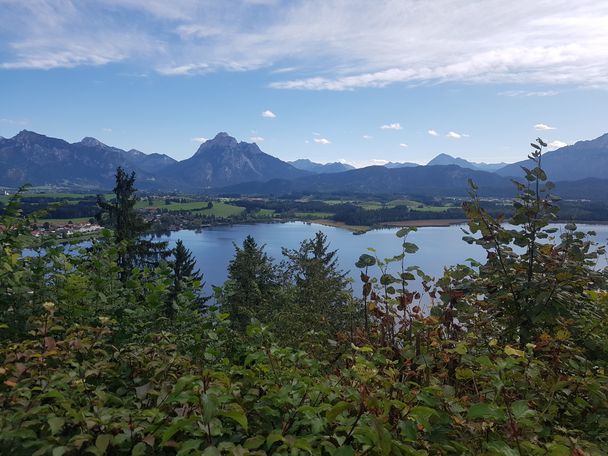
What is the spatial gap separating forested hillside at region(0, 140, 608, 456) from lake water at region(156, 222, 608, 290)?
4273cm

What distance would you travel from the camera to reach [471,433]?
5.76 ft

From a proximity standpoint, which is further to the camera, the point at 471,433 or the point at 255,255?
the point at 255,255

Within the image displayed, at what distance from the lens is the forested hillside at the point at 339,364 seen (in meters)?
1.51

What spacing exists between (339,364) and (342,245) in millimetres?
84533

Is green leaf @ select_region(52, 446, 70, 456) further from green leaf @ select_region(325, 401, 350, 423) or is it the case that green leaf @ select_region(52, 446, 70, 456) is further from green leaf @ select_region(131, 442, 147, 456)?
green leaf @ select_region(325, 401, 350, 423)

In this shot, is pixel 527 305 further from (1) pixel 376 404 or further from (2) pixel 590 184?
(2) pixel 590 184

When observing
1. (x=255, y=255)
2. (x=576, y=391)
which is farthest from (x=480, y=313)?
(x=255, y=255)

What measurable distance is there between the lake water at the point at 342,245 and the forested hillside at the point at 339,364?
42732 millimetres

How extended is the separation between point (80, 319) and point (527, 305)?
3628 mm

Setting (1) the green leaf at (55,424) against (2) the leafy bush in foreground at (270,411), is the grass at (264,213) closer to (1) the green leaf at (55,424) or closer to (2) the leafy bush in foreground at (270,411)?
(2) the leafy bush in foreground at (270,411)

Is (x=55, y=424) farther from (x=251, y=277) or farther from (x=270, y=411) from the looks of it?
(x=251, y=277)

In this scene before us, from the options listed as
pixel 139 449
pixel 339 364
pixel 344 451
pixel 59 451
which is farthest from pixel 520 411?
pixel 339 364

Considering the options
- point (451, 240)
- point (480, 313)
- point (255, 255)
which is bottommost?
point (451, 240)

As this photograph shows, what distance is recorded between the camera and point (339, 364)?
326 cm
